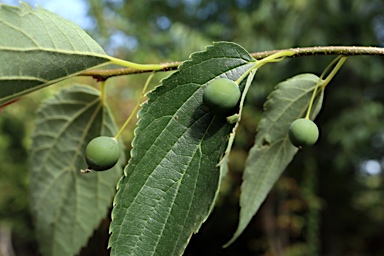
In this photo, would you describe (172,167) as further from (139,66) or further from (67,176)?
(67,176)

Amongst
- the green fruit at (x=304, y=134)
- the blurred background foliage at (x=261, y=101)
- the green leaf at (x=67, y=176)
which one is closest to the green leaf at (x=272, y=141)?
the green fruit at (x=304, y=134)

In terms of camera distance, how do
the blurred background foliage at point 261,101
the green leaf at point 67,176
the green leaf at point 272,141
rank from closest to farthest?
the green leaf at point 272,141 < the green leaf at point 67,176 < the blurred background foliage at point 261,101

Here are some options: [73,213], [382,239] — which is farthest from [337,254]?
[73,213]

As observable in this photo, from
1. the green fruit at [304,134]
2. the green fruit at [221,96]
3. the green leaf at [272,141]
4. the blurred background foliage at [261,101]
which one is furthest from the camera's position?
the blurred background foliage at [261,101]

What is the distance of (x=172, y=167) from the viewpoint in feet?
2.61

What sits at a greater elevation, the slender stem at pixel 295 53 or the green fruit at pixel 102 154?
the slender stem at pixel 295 53

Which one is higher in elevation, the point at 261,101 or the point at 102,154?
the point at 261,101

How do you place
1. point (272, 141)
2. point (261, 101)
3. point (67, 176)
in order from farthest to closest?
1. point (261, 101)
2. point (67, 176)
3. point (272, 141)

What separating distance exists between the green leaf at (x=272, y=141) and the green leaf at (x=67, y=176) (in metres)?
0.35

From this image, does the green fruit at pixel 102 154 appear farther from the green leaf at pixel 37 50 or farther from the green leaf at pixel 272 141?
the green leaf at pixel 272 141

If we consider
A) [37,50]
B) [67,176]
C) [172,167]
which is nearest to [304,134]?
[172,167]

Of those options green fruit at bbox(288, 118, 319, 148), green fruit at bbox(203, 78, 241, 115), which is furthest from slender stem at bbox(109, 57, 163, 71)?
green fruit at bbox(288, 118, 319, 148)

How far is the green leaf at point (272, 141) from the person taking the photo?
44.9 inches

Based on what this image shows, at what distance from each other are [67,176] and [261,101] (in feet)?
25.7
